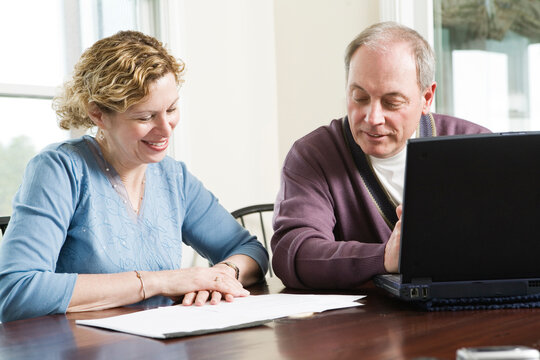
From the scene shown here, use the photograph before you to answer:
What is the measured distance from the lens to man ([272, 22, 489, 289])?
62.2 inches

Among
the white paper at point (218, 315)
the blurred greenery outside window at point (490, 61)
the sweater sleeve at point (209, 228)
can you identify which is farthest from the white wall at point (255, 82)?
the white paper at point (218, 315)

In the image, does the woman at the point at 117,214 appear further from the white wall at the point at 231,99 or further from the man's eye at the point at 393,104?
the white wall at the point at 231,99

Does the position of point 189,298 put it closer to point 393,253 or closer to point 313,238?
point 313,238

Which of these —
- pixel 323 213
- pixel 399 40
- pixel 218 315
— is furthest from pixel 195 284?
pixel 399 40

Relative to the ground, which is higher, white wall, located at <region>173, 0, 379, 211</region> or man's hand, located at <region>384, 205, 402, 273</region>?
white wall, located at <region>173, 0, 379, 211</region>

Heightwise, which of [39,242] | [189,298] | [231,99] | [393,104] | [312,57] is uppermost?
[312,57]

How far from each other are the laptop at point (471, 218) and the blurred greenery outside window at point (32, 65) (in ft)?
5.26

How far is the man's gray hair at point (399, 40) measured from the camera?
1622 mm

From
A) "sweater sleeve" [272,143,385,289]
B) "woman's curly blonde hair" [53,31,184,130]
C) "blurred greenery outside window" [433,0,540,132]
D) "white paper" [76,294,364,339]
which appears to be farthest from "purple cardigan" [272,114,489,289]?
"blurred greenery outside window" [433,0,540,132]

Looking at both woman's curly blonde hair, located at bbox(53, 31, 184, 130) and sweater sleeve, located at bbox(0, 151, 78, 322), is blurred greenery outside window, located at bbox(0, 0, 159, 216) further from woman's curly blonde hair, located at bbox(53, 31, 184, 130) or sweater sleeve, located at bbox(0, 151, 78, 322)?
sweater sleeve, located at bbox(0, 151, 78, 322)

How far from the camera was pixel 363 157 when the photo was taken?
1688mm

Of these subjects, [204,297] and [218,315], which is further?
[204,297]

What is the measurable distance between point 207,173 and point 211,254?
122 cm

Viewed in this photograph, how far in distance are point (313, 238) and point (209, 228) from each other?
1.30 feet
